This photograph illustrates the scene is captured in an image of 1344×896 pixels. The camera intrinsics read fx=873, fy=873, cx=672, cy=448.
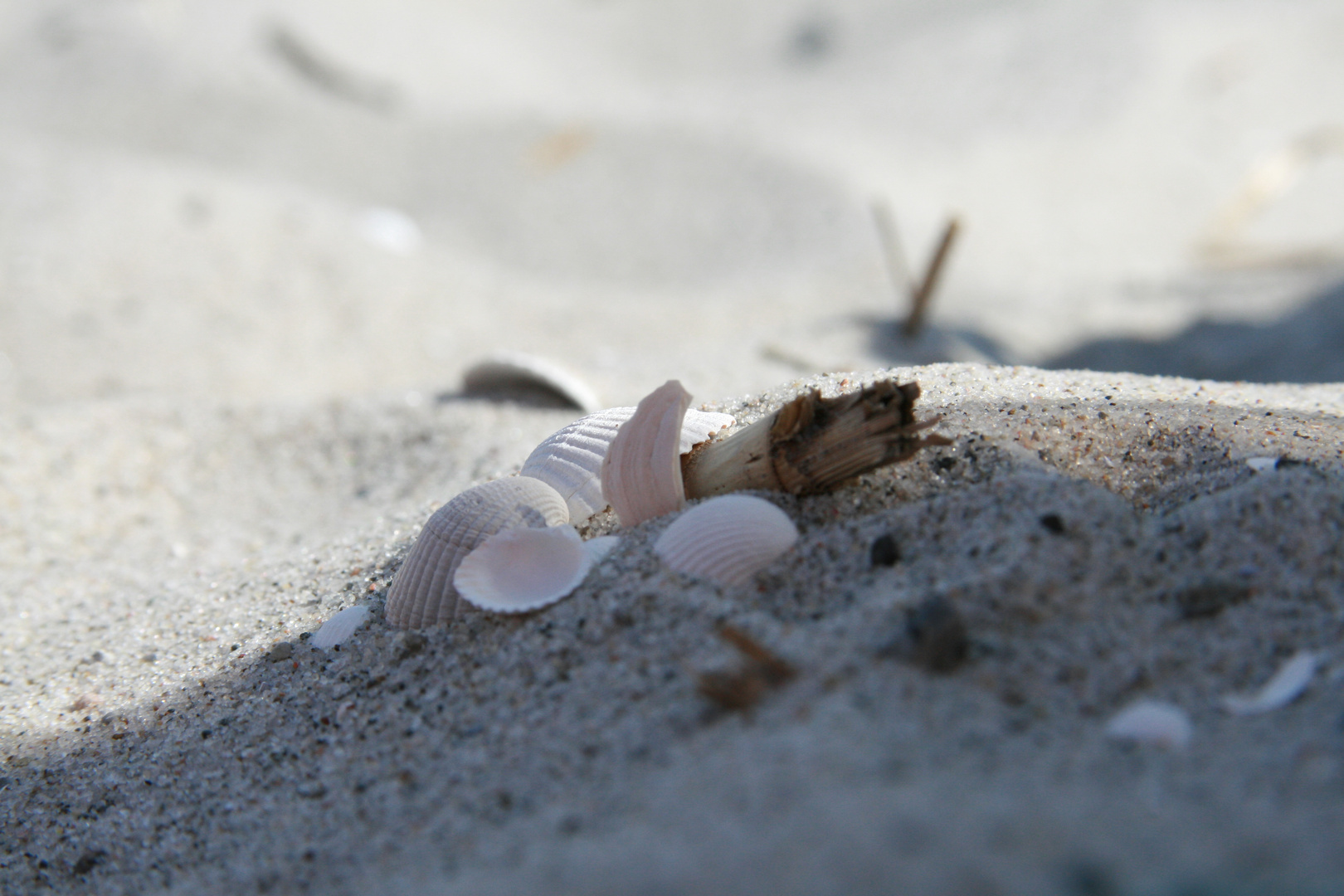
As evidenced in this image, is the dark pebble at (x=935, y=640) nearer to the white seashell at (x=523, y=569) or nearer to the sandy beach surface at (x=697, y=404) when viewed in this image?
the sandy beach surface at (x=697, y=404)

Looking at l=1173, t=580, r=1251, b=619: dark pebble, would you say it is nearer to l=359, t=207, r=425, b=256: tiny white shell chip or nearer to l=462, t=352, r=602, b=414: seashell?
l=462, t=352, r=602, b=414: seashell

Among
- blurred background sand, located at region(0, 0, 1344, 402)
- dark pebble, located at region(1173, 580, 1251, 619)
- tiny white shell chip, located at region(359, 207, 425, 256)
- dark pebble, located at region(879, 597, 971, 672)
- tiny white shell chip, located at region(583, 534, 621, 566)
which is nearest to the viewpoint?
dark pebble, located at region(879, 597, 971, 672)

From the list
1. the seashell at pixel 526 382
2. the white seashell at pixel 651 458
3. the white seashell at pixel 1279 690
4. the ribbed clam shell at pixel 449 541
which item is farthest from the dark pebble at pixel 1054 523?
the seashell at pixel 526 382

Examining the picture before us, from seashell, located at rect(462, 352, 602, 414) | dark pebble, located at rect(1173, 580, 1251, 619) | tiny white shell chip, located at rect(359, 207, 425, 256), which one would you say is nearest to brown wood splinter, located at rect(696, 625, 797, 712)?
dark pebble, located at rect(1173, 580, 1251, 619)

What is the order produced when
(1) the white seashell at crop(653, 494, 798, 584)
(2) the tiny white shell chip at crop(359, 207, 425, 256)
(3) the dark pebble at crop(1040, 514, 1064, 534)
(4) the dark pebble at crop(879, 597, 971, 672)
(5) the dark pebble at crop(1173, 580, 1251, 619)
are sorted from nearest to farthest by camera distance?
(4) the dark pebble at crop(879, 597, 971, 672) → (5) the dark pebble at crop(1173, 580, 1251, 619) → (3) the dark pebble at crop(1040, 514, 1064, 534) → (1) the white seashell at crop(653, 494, 798, 584) → (2) the tiny white shell chip at crop(359, 207, 425, 256)

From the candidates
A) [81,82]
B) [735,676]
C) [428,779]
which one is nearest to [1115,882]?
[735,676]

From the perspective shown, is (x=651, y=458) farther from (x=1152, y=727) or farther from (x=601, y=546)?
(x=1152, y=727)

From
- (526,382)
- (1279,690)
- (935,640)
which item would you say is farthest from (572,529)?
(526,382)
